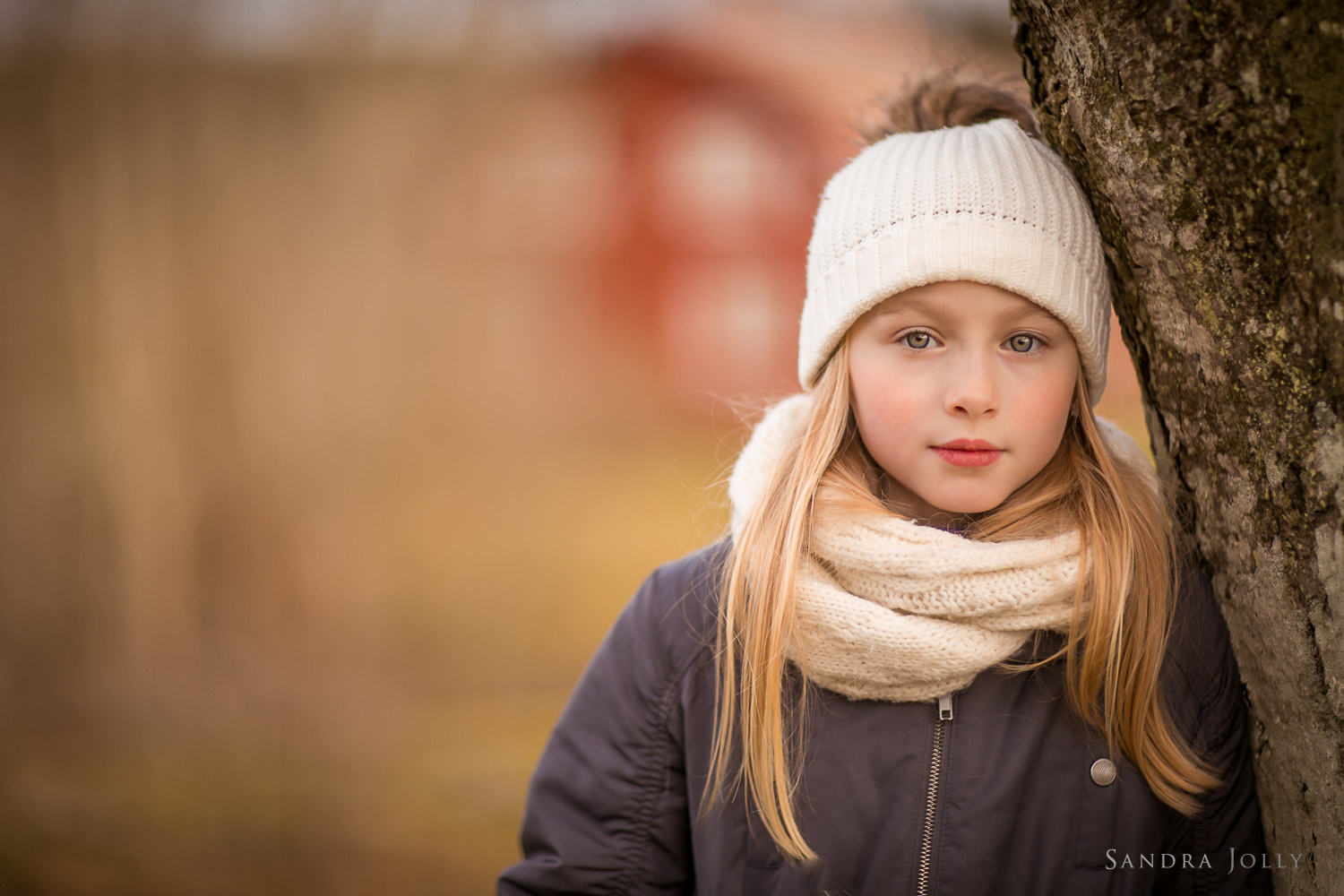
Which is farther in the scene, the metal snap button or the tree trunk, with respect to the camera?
the metal snap button

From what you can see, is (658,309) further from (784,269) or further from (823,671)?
(823,671)

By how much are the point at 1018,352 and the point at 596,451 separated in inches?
157

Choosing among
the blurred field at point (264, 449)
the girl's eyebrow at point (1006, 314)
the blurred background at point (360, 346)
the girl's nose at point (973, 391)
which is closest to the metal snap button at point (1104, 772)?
the girl's nose at point (973, 391)

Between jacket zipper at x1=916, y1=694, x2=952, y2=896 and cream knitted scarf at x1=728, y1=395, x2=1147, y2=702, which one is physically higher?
cream knitted scarf at x1=728, y1=395, x2=1147, y2=702

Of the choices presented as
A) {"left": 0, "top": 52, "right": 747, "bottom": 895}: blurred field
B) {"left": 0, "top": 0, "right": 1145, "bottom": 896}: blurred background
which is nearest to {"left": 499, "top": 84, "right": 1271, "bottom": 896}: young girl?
{"left": 0, "top": 52, "right": 747, "bottom": 895}: blurred field

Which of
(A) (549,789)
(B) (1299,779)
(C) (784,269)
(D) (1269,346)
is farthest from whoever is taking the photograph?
(C) (784,269)

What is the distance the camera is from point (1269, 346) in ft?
3.96

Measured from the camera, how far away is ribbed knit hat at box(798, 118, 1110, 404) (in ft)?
4.64

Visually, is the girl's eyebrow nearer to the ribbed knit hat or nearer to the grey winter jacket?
the ribbed knit hat

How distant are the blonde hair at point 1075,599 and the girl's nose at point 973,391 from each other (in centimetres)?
21

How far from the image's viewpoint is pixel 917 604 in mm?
1444

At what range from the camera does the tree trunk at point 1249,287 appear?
1.12m

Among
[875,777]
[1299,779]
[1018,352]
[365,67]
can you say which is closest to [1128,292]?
[1018,352]

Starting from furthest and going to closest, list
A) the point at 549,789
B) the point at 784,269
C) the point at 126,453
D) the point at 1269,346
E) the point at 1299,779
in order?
1. the point at 784,269
2. the point at 126,453
3. the point at 549,789
4. the point at 1299,779
5. the point at 1269,346
